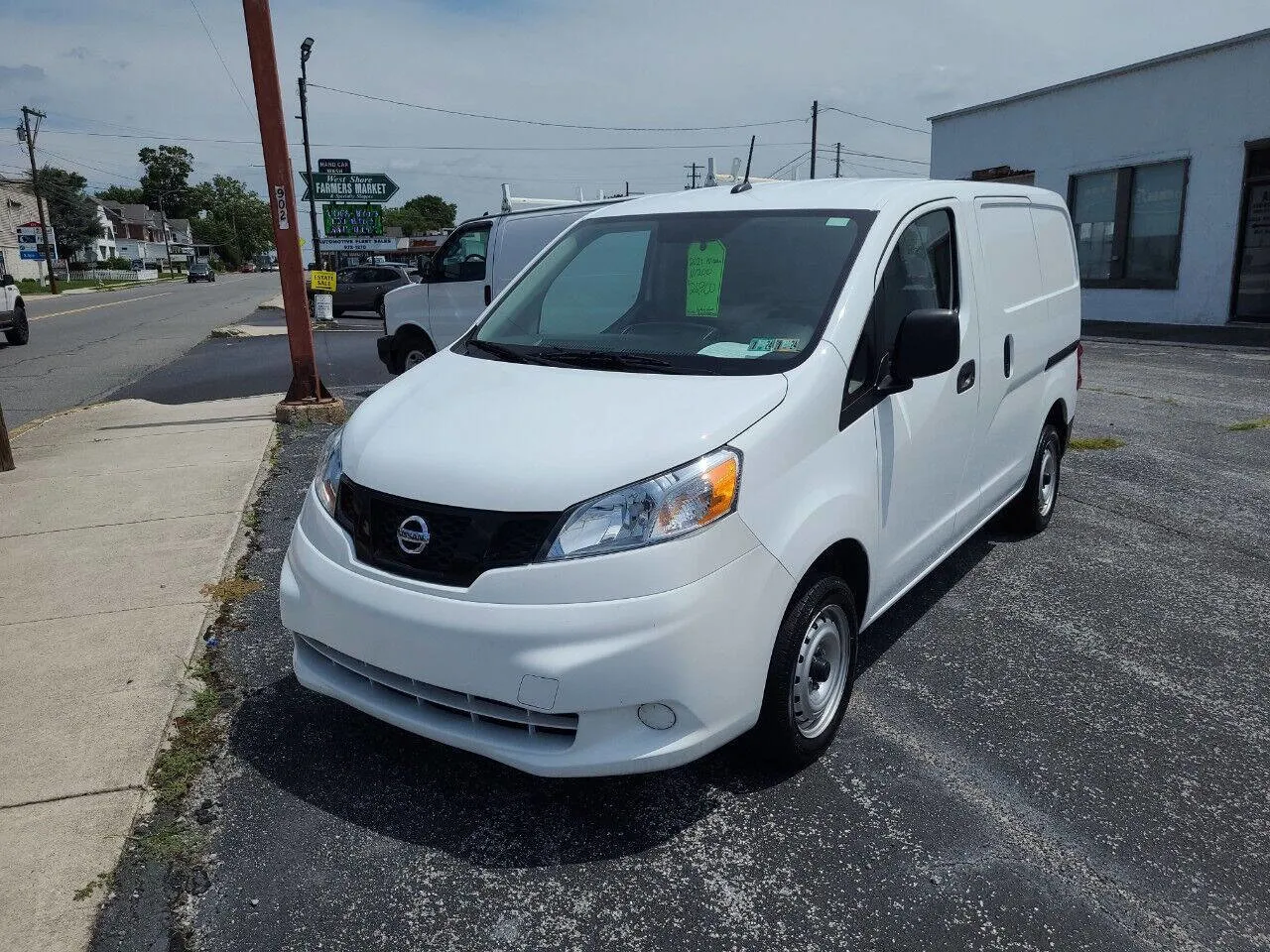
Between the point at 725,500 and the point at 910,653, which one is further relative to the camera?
the point at 910,653

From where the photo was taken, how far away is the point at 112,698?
142 inches

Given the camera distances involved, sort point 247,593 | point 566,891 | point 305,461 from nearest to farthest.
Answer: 1. point 566,891
2. point 247,593
3. point 305,461

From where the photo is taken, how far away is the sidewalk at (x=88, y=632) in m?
2.73

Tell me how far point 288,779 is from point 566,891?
1.11 meters

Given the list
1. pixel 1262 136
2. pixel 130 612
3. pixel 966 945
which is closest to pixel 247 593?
pixel 130 612

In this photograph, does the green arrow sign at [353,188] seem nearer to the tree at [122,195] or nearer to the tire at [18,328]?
the tire at [18,328]

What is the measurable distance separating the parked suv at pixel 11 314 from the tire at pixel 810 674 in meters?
20.5

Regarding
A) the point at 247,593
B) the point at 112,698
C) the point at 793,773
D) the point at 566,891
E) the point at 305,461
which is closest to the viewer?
the point at 566,891

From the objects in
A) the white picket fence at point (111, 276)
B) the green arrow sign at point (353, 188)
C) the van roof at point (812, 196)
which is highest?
the green arrow sign at point (353, 188)

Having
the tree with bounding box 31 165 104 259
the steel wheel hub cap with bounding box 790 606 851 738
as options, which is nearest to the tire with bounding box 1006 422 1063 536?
the steel wheel hub cap with bounding box 790 606 851 738

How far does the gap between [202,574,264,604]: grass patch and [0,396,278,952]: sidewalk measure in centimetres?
7

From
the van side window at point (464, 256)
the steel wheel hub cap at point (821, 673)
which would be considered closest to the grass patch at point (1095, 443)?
the steel wheel hub cap at point (821, 673)

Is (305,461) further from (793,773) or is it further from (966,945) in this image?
(966,945)

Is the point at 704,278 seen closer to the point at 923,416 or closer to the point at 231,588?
the point at 923,416
